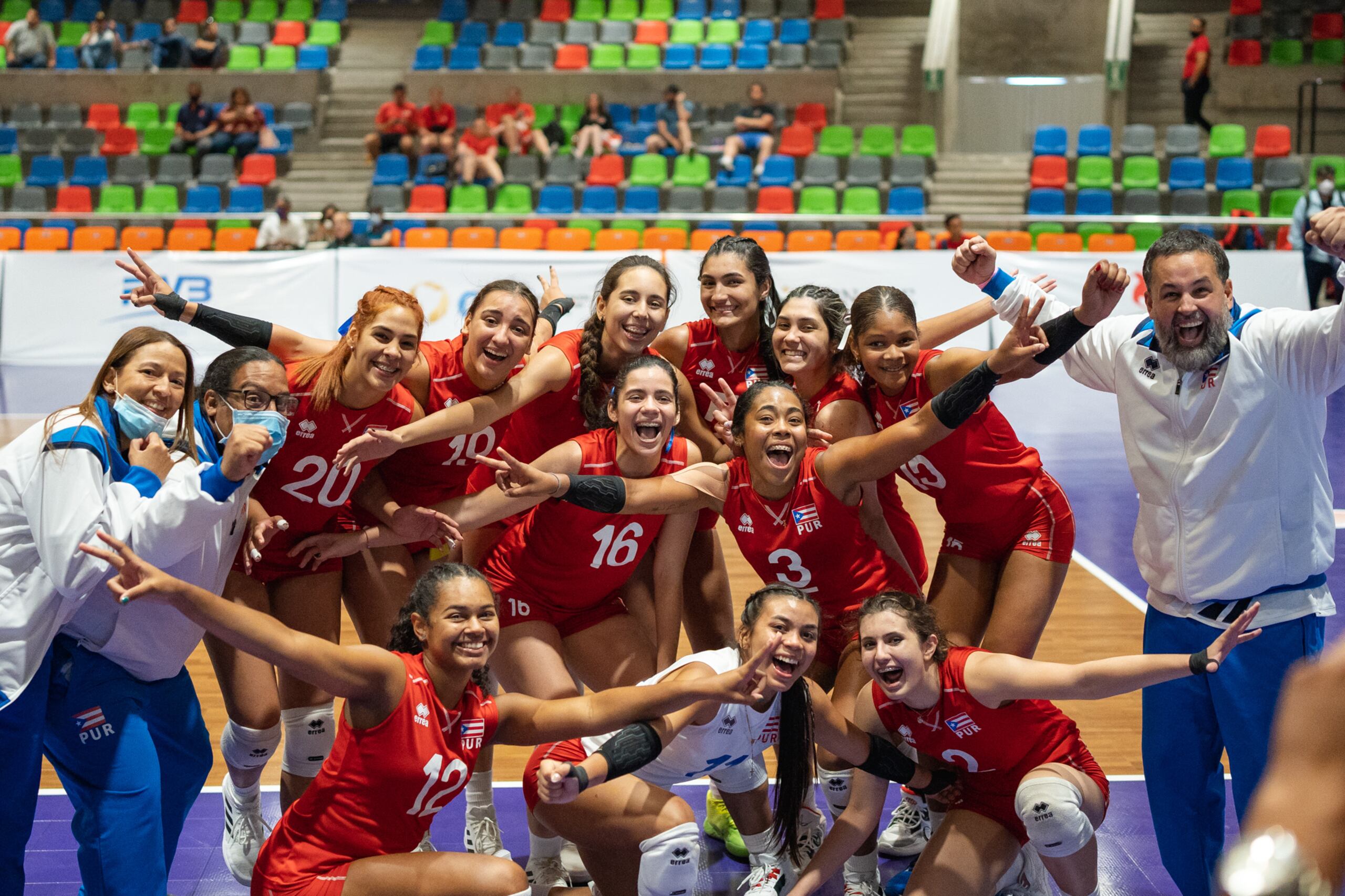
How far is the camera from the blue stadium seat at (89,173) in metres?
18.4

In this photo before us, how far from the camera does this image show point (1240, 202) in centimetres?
1606

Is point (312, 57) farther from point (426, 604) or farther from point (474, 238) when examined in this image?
point (426, 604)

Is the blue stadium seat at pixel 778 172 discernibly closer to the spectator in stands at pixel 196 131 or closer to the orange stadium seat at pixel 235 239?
the orange stadium seat at pixel 235 239

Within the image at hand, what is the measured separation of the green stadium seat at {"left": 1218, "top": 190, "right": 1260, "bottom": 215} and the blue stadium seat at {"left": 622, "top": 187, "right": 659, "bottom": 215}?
24.5ft

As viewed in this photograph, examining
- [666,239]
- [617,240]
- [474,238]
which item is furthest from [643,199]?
[474,238]

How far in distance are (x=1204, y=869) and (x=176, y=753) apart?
3047 millimetres

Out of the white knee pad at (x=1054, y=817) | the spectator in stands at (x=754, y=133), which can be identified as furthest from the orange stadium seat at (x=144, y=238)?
the white knee pad at (x=1054, y=817)

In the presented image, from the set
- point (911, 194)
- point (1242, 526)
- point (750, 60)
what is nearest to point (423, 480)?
point (1242, 526)

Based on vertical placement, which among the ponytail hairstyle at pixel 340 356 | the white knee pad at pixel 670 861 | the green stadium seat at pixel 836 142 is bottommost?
the white knee pad at pixel 670 861

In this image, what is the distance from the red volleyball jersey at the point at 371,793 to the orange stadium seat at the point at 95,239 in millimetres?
14359

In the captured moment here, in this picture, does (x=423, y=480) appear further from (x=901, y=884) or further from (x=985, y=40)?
(x=985, y=40)

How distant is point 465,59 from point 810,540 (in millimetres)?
17476

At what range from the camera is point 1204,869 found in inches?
145

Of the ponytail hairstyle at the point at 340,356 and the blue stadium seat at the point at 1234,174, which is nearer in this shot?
the ponytail hairstyle at the point at 340,356
